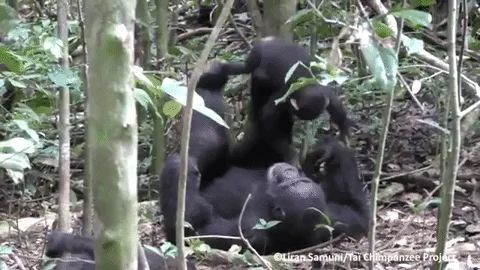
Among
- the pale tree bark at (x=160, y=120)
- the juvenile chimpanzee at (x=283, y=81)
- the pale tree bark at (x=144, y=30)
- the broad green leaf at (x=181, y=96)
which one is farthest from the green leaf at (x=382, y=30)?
the pale tree bark at (x=144, y=30)

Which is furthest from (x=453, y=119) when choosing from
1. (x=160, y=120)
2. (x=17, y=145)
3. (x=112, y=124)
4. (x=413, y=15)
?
(x=160, y=120)

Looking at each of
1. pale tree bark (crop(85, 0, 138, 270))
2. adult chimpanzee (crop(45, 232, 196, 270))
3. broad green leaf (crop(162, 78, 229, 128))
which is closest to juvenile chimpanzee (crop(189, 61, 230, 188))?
adult chimpanzee (crop(45, 232, 196, 270))

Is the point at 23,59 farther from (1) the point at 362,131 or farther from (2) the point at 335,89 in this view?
(1) the point at 362,131

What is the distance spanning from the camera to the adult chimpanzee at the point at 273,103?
3502 millimetres

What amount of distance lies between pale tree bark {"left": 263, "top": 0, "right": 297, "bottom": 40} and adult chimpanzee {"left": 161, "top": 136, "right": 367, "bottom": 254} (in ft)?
2.08

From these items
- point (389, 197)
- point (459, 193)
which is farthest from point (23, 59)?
point (459, 193)

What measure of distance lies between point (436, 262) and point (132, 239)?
861mm

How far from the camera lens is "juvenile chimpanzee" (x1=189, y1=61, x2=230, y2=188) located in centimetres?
374

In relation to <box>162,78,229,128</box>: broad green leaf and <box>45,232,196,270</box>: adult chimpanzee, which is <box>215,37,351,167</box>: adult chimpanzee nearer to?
<box>45,232,196,270</box>: adult chimpanzee

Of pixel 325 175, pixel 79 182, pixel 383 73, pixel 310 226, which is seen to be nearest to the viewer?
pixel 383 73

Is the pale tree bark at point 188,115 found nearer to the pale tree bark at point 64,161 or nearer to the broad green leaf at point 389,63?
the broad green leaf at point 389,63

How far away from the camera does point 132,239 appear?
1.56 metres

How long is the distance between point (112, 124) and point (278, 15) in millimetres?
2462

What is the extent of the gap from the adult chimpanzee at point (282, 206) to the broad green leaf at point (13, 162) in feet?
4.32
